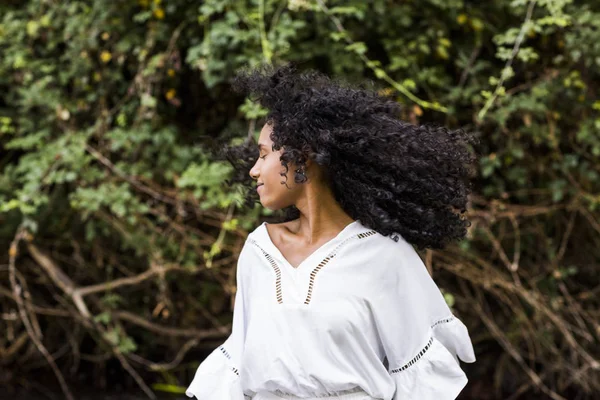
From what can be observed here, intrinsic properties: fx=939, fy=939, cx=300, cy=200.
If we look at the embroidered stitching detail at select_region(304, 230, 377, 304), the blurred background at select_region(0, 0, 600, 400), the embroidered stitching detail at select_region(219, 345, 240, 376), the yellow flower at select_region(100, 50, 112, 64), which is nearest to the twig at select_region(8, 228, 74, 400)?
the blurred background at select_region(0, 0, 600, 400)

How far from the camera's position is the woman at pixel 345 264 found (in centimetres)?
215

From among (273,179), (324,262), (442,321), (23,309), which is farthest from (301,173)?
(23,309)

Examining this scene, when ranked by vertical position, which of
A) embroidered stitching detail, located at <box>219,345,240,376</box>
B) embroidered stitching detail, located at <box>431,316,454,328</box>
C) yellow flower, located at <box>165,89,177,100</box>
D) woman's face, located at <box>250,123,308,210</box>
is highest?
woman's face, located at <box>250,123,308,210</box>

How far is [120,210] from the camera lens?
4113mm

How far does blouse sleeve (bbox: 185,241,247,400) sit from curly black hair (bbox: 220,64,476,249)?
36 centimetres

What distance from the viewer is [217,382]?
7.55 feet

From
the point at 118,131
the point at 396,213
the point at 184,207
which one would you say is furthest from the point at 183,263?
the point at 396,213

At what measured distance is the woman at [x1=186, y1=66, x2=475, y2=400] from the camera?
2146 millimetres

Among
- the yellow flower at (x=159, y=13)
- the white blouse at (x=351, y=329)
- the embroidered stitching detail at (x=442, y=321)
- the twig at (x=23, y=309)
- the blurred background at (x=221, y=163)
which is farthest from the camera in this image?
the twig at (x=23, y=309)

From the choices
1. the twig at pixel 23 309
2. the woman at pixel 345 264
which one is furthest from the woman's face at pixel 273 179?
the twig at pixel 23 309

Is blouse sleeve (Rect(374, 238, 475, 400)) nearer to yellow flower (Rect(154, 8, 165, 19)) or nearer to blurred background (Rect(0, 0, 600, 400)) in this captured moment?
blurred background (Rect(0, 0, 600, 400))

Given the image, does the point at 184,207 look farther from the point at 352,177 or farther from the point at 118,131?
the point at 352,177

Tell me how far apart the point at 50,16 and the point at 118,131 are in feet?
2.15

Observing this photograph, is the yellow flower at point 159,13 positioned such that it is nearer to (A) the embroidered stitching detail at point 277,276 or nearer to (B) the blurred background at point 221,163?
(B) the blurred background at point 221,163
